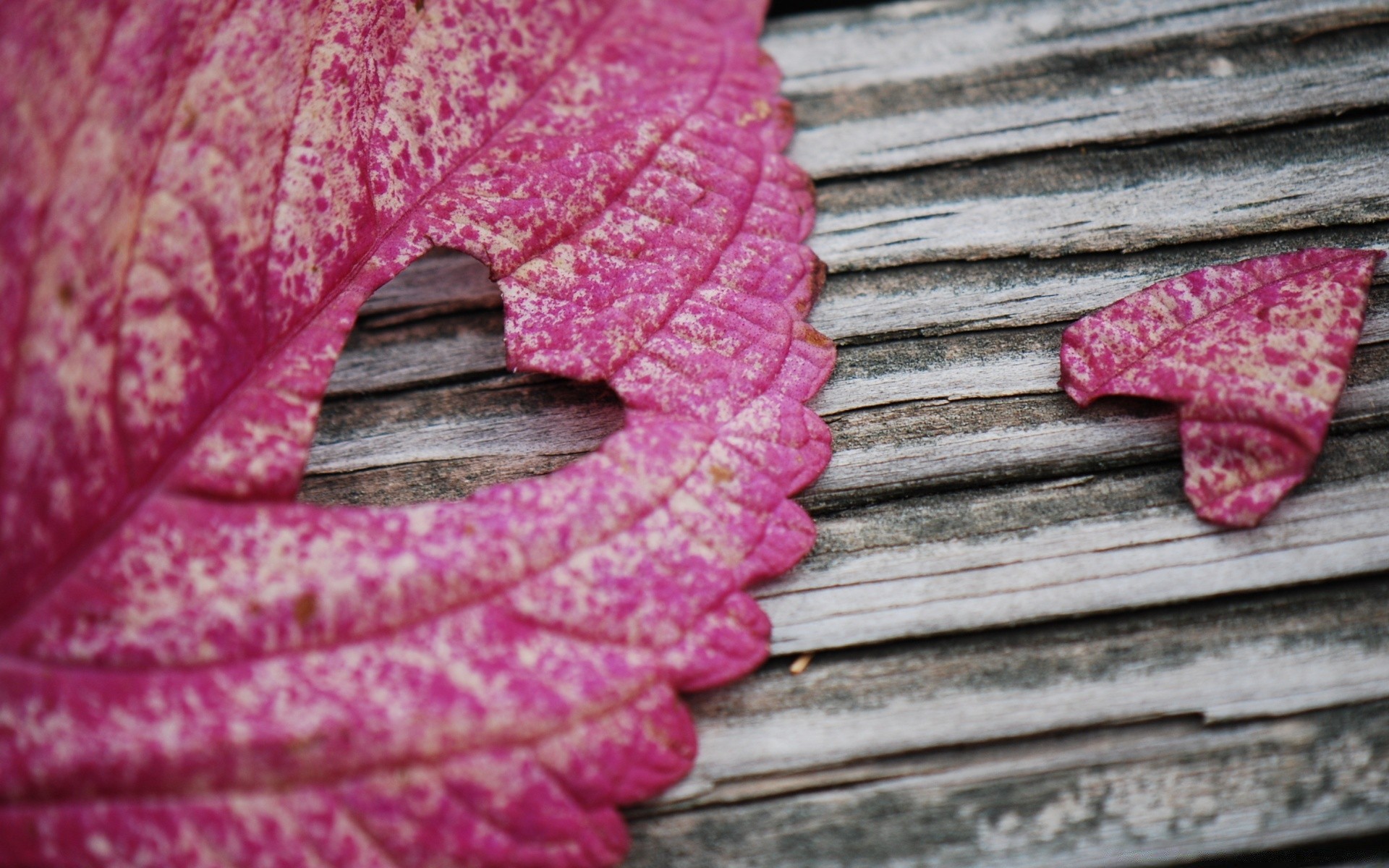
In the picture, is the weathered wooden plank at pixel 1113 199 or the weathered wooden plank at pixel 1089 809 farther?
the weathered wooden plank at pixel 1113 199

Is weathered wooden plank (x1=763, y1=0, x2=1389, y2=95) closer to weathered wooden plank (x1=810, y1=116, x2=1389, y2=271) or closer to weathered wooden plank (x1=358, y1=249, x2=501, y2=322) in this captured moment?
weathered wooden plank (x1=810, y1=116, x2=1389, y2=271)

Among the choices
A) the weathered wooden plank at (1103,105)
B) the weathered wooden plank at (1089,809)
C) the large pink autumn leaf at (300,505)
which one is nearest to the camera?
the large pink autumn leaf at (300,505)

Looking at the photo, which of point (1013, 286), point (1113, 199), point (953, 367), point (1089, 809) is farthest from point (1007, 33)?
point (1089, 809)

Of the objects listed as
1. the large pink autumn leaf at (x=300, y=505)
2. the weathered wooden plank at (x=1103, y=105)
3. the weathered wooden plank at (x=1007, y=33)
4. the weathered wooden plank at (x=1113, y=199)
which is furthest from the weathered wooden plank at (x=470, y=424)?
the weathered wooden plank at (x=1007, y=33)

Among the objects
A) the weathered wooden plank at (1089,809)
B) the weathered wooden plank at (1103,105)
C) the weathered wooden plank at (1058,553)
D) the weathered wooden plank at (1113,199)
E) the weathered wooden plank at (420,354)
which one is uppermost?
the weathered wooden plank at (1103,105)

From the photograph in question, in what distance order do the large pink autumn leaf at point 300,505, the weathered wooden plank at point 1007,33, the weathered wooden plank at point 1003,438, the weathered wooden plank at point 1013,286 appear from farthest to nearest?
the weathered wooden plank at point 1007,33 < the weathered wooden plank at point 1013,286 < the weathered wooden plank at point 1003,438 < the large pink autumn leaf at point 300,505

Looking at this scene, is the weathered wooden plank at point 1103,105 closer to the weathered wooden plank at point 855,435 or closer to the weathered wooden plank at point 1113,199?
the weathered wooden plank at point 1113,199

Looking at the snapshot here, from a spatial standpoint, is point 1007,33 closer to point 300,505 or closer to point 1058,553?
point 1058,553
